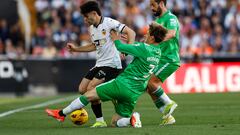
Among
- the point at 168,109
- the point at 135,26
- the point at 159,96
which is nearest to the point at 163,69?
the point at 159,96

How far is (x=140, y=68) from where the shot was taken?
12.8m

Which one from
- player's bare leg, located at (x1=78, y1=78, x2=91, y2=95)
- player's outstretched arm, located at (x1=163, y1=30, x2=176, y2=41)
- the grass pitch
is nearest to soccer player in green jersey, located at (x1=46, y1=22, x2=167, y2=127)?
the grass pitch

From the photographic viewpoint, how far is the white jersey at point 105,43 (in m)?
13.7

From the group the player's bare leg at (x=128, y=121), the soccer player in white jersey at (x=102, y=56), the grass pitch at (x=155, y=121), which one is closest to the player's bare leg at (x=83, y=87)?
the soccer player in white jersey at (x=102, y=56)

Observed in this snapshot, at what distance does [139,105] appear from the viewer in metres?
19.0

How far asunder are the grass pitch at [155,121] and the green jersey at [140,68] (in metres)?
0.68

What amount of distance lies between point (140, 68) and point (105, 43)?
1.18 metres

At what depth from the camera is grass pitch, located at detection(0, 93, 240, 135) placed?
12.1 meters

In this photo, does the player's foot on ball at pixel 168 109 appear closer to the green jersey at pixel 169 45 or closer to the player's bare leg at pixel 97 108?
the green jersey at pixel 169 45

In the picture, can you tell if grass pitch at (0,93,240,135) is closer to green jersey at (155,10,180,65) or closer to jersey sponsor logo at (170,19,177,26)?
green jersey at (155,10,180,65)

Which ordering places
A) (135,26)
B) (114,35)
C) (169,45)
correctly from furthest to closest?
(135,26), (169,45), (114,35)

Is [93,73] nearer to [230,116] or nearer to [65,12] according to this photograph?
[230,116]

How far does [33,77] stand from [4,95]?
116 centimetres

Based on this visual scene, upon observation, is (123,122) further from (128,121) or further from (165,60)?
(165,60)
